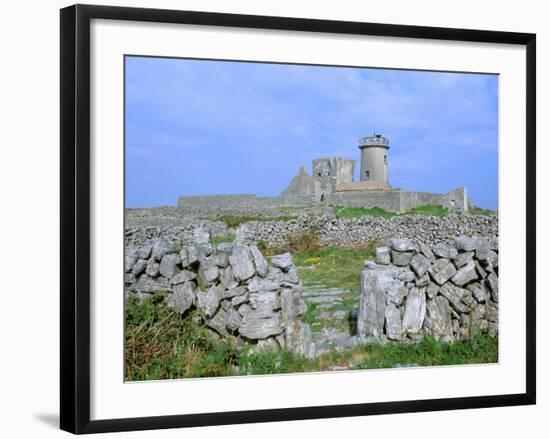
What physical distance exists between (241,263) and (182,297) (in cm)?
62

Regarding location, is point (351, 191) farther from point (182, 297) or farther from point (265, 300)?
point (182, 297)

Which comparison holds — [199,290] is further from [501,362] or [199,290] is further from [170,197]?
[501,362]

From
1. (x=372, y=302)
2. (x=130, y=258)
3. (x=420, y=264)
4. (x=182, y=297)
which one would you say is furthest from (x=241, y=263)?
(x=420, y=264)

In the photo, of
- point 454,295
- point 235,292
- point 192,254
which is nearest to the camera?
point 192,254

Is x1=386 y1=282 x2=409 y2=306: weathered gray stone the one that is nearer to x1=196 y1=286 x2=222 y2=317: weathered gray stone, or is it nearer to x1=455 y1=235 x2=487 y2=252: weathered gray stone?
x1=455 y1=235 x2=487 y2=252: weathered gray stone

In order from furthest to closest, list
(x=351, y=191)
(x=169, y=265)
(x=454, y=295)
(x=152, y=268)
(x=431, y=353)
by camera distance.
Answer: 1. (x=454, y=295)
2. (x=431, y=353)
3. (x=351, y=191)
4. (x=169, y=265)
5. (x=152, y=268)

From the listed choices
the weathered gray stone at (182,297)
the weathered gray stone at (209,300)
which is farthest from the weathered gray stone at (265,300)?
the weathered gray stone at (182,297)

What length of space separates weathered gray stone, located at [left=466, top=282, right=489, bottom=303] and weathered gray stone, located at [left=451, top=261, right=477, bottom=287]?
6 centimetres

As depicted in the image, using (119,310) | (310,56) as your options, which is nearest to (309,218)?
(310,56)

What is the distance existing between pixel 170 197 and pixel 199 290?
88 centimetres

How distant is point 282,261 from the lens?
8.22m

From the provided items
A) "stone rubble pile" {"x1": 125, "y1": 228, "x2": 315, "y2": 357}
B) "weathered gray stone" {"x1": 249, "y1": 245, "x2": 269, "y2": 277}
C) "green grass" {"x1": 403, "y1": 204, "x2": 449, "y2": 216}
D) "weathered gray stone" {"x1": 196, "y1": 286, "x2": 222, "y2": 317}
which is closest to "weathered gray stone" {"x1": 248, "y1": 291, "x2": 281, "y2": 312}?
"stone rubble pile" {"x1": 125, "y1": 228, "x2": 315, "y2": 357}

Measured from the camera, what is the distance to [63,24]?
7324 millimetres

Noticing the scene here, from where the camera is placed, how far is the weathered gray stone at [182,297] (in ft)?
25.8
